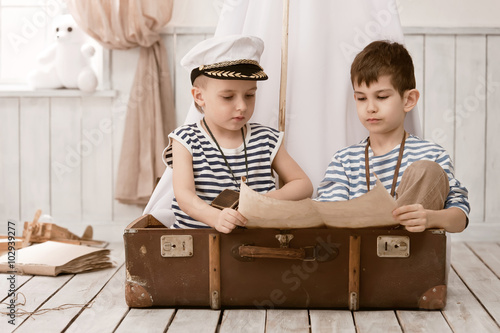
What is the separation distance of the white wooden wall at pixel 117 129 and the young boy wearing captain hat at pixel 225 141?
984 millimetres

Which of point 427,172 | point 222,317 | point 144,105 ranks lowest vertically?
point 222,317

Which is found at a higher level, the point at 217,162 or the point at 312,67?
the point at 312,67

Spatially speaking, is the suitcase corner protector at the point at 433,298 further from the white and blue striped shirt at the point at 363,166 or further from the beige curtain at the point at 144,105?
the beige curtain at the point at 144,105

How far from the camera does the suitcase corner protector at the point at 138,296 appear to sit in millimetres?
1667

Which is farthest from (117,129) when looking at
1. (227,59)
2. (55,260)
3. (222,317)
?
(222,317)

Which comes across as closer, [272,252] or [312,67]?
[272,252]

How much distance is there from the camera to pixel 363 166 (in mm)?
1896

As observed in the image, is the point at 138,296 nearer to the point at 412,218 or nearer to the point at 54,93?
the point at 412,218

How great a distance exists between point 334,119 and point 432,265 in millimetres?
726

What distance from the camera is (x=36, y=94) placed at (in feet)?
9.50

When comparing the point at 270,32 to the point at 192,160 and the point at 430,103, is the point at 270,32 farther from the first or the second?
the point at 430,103

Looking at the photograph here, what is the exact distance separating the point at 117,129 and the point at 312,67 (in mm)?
1073

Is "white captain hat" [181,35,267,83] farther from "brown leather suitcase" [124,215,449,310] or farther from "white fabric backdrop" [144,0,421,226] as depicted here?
"brown leather suitcase" [124,215,449,310]

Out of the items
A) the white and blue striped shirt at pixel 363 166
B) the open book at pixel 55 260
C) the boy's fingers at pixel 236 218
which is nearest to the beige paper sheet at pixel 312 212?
the boy's fingers at pixel 236 218
